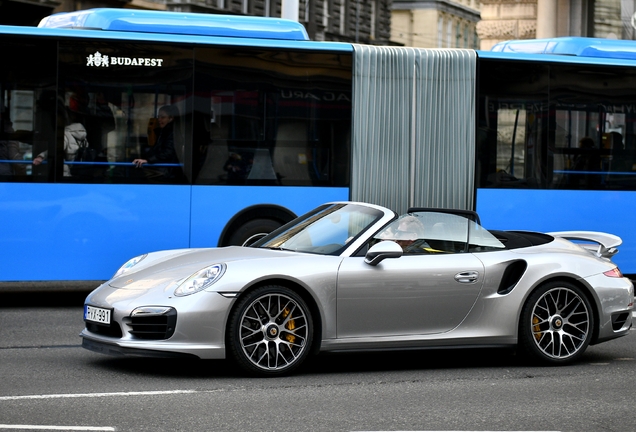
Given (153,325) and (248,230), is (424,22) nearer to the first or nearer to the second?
(248,230)

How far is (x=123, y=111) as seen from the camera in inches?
486

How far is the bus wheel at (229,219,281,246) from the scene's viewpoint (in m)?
12.7

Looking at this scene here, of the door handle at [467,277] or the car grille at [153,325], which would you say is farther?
the door handle at [467,277]

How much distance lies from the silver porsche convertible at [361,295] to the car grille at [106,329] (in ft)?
Result: 0.03

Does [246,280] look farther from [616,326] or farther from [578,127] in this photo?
[578,127]

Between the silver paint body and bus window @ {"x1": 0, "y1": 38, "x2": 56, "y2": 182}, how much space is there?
3944mm

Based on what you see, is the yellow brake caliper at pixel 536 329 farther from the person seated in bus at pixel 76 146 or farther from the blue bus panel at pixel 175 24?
the blue bus panel at pixel 175 24

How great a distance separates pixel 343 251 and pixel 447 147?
5849mm

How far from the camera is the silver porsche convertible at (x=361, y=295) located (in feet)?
24.6

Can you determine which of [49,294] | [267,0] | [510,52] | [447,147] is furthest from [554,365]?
[267,0]

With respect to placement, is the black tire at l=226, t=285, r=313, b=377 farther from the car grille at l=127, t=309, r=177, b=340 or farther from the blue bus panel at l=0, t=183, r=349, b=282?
the blue bus panel at l=0, t=183, r=349, b=282

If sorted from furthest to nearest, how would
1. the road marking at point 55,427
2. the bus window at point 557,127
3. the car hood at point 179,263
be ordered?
the bus window at point 557,127 → the car hood at point 179,263 → the road marking at point 55,427

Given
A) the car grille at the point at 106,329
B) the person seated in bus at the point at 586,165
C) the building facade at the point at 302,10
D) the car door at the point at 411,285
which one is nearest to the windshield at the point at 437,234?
the car door at the point at 411,285

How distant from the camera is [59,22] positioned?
1285 centimetres
